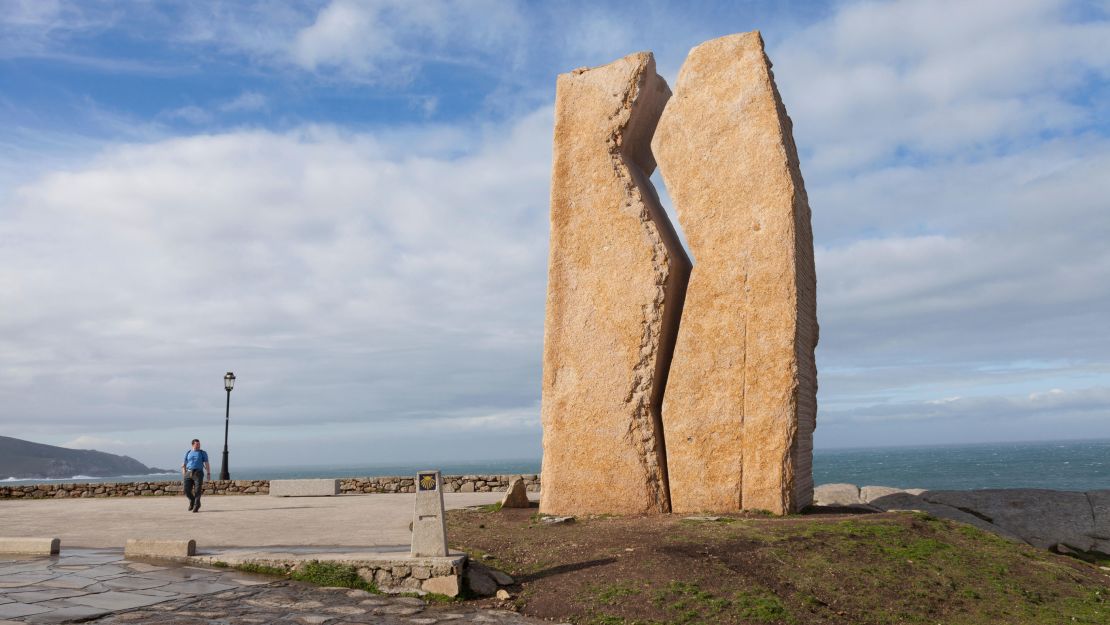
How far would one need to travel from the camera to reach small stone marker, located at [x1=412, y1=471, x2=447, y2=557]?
9.21 meters

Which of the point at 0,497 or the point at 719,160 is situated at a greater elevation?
the point at 719,160

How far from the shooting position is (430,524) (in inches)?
364

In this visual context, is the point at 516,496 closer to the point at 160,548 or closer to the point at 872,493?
the point at 160,548

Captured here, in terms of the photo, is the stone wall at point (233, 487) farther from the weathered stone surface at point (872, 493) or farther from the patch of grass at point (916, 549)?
the patch of grass at point (916, 549)

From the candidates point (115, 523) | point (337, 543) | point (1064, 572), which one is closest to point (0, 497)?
point (115, 523)

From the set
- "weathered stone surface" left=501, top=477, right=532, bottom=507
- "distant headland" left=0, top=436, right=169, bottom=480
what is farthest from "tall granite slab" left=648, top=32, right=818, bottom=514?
"distant headland" left=0, top=436, right=169, bottom=480

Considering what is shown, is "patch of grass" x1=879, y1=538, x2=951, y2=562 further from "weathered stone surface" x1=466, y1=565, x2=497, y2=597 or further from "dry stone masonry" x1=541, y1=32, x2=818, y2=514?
"weathered stone surface" x1=466, y1=565, x2=497, y2=597

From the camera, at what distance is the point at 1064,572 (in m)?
10.1

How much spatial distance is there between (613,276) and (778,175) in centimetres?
301

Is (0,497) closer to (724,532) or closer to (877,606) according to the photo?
(724,532)

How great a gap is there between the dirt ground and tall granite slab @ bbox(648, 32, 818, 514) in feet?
2.97

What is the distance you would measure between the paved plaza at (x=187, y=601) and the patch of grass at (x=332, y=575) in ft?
0.59

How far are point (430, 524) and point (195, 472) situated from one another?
9649 millimetres

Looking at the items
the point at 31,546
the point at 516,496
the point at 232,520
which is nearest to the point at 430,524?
the point at 31,546
